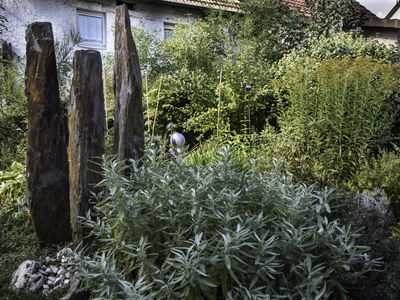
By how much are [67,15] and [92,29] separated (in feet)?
2.44

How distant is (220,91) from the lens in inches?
321

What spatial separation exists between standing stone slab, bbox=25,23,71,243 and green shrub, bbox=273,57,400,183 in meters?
2.61

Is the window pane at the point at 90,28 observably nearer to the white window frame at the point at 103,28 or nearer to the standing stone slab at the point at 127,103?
the white window frame at the point at 103,28

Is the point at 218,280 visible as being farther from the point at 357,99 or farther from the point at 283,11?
the point at 283,11

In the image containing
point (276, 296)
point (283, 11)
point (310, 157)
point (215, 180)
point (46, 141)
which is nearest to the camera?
point (276, 296)

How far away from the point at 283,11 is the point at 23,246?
32.8 feet

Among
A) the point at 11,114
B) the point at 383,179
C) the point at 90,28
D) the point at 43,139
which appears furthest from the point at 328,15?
the point at 43,139

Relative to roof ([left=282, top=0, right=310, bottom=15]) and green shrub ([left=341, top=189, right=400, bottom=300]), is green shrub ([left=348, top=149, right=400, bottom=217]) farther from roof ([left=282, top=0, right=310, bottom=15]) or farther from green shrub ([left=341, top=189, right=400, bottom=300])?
roof ([left=282, top=0, right=310, bottom=15])

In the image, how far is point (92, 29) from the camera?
10.8 metres

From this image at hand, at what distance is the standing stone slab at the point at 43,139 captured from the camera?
3914mm

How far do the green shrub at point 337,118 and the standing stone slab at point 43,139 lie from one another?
261 cm

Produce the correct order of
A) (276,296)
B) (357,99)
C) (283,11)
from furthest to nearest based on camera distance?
(283,11) → (357,99) → (276,296)

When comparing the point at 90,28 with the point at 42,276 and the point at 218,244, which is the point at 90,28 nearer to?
the point at 42,276

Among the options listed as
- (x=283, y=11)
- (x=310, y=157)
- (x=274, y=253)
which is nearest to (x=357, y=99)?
(x=310, y=157)
